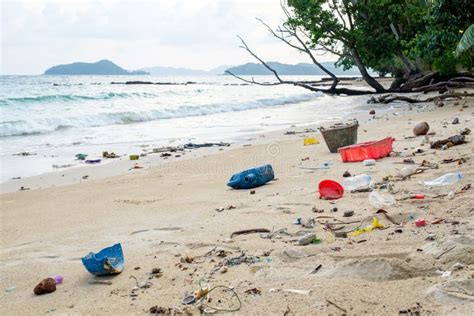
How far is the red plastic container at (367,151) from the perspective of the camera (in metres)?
6.15

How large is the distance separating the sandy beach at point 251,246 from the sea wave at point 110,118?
9228 millimetres

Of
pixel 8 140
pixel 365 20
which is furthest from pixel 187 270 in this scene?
pixel 365 20

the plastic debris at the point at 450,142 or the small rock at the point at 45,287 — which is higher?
the plastic debris at the point at 450,142

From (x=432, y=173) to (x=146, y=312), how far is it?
3.41 m

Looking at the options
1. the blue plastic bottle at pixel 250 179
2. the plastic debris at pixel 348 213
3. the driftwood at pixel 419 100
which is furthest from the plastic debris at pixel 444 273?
the driftwood at pixel 419 100

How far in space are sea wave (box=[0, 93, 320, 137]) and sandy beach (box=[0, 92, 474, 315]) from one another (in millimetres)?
9228

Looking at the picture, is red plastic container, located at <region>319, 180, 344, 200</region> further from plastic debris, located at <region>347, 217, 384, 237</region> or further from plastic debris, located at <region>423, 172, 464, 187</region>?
plastic debris, located at <region>347, 217, 384, 237</region>

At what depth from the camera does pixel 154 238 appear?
368 centimetres

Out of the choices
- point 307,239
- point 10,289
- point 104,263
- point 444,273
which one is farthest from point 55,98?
point 444,273

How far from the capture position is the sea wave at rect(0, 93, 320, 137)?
1490cm

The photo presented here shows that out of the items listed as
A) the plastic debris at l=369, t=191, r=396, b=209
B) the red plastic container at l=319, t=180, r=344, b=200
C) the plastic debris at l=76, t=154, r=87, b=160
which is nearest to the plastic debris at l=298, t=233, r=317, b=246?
the plastic debris at l=369, t=191, r=396, b=209

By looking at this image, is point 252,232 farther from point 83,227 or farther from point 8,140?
point 8,140

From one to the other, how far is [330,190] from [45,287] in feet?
8.38

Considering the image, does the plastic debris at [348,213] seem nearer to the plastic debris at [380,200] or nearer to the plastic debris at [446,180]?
the plastic debris at [380,200]
